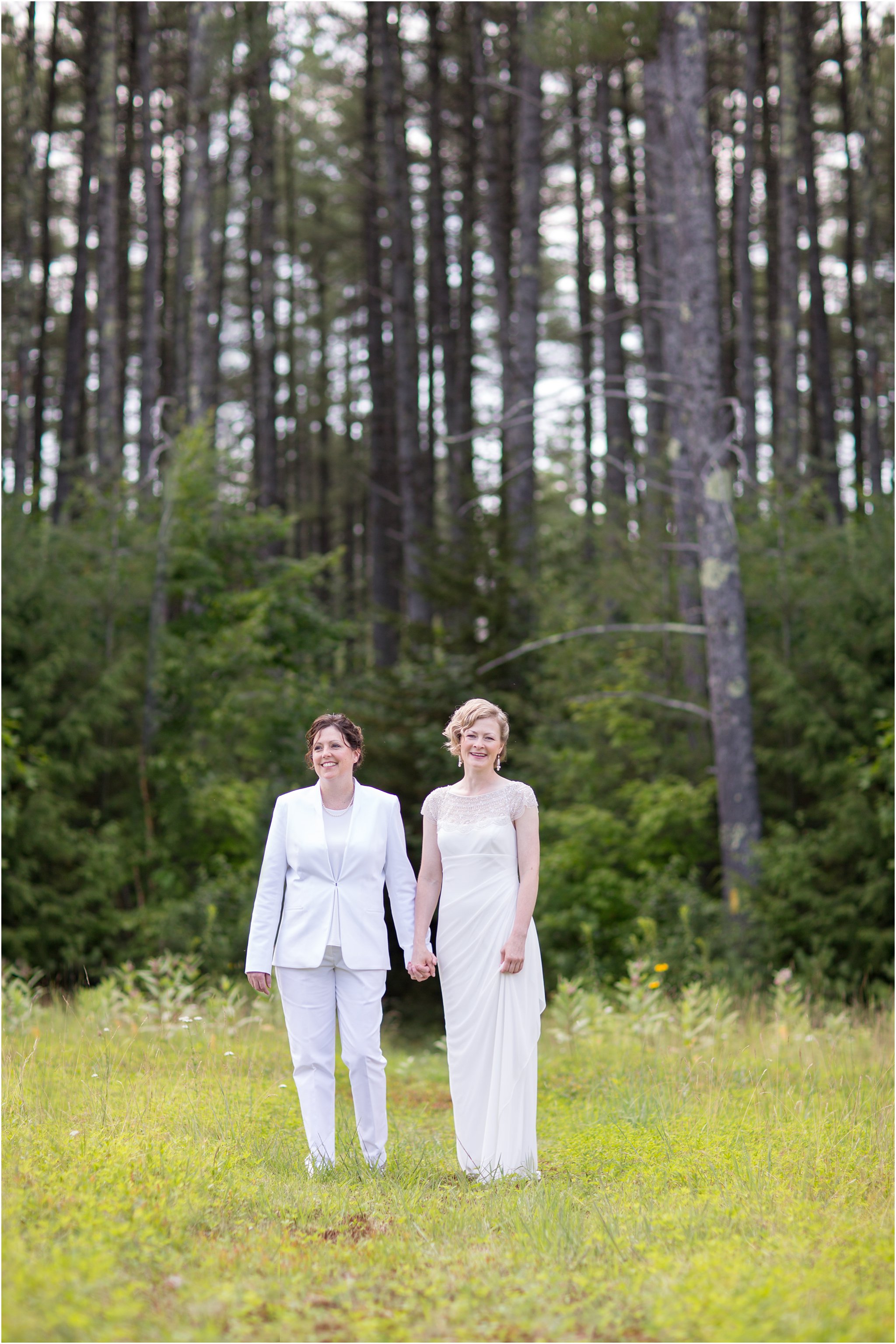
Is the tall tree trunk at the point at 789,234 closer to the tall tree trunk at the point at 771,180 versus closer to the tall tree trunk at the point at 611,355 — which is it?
the tall tree trunk at the point at 611,355

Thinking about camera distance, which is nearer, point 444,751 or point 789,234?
point 444,751

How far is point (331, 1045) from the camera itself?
524 centimetres

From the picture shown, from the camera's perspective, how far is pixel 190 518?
13.4 metres

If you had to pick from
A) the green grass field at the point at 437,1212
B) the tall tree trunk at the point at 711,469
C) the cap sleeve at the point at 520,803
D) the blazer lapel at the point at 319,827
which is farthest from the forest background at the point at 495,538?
the blazer lapel at the point at 319,827

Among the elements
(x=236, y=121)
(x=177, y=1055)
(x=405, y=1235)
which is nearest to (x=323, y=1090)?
(x=405, y=1235)

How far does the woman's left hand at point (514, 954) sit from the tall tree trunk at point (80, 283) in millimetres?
16666

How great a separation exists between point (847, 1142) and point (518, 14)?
66.2ft

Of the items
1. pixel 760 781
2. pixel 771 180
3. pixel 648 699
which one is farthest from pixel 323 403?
pixel 760 781

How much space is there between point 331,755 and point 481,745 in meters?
0.68

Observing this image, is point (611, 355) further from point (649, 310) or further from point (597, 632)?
point (597, 632)

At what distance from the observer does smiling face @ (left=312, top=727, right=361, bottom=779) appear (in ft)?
17.3

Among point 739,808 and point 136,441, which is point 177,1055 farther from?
point 136,441

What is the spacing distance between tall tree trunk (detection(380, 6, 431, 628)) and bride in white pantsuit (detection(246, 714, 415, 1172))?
41.8ft

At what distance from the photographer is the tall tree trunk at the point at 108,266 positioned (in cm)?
1583
